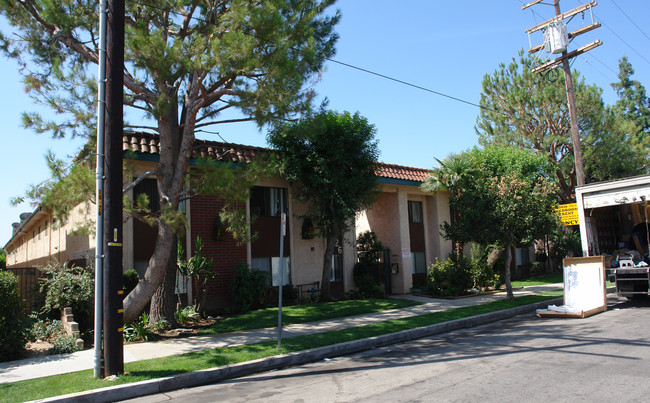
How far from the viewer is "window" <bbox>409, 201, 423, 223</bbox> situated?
22344 mm

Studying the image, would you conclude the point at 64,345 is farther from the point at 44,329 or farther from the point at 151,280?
the point at 151,280

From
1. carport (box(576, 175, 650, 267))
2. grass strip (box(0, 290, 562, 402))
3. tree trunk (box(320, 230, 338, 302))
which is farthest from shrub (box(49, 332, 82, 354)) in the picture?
carport (box(576, 175, 650, 267))

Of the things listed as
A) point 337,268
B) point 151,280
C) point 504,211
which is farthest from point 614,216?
point 151,280

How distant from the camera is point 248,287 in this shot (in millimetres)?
14875

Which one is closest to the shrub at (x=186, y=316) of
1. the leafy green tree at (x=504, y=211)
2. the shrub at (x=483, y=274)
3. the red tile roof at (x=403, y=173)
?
the red tile roof at (x=403, y=173)

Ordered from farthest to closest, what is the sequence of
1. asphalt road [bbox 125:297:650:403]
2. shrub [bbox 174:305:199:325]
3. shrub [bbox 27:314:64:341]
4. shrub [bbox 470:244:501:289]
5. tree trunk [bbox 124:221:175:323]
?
shrub [bbox 470:244:501:289], shrub [bbox 174:305:199:325], tree trunk [bbox 124:221:175:323], shrub [bbox 27:314:64:341], asphalt road [bbox 125:297:650:403]

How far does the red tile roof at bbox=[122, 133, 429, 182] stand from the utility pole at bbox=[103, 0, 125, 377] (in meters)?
3.17

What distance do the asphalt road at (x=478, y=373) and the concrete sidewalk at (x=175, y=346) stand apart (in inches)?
85.5

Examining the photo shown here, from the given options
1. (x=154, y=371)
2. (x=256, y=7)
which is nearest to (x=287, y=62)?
(x=256, y=7)

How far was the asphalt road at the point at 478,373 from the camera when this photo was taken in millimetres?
6070

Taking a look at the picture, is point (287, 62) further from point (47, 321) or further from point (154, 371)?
point (47, 321)

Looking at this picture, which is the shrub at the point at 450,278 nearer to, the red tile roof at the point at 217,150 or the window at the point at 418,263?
the window at the point at 418,263

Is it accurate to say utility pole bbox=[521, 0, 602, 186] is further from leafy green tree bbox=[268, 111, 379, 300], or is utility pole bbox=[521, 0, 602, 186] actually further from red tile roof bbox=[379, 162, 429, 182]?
leafy green tree bbox=[268, 111, 379, 300]

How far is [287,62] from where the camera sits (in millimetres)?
10805
